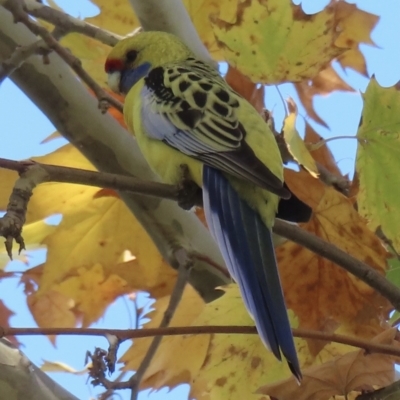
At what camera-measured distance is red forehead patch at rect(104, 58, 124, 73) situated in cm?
173

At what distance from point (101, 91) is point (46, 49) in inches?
5.2

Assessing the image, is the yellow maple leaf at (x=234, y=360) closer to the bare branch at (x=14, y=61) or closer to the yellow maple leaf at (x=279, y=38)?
the yellow maple leaf at (x=279, y=38)

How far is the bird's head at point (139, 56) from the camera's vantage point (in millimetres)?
1698

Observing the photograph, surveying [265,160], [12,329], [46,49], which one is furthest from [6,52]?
[12,329]

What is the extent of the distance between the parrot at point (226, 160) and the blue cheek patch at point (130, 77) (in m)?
0.13

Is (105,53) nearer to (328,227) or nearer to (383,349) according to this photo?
(328,227)

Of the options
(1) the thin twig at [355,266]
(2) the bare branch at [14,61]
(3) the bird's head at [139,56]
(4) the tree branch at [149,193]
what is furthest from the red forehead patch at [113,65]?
(1) the thin twig at [355,266]

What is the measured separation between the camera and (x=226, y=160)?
1226mm

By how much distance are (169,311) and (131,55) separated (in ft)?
2.54

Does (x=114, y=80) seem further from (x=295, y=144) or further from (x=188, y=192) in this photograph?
(x=295, y=144)

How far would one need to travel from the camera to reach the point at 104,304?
1.74 metres

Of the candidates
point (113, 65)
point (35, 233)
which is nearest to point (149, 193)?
point (35, 233)

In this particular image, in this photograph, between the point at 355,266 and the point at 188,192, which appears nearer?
the point at 355,266

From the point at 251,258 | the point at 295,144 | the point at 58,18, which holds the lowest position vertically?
the point at 251,258
